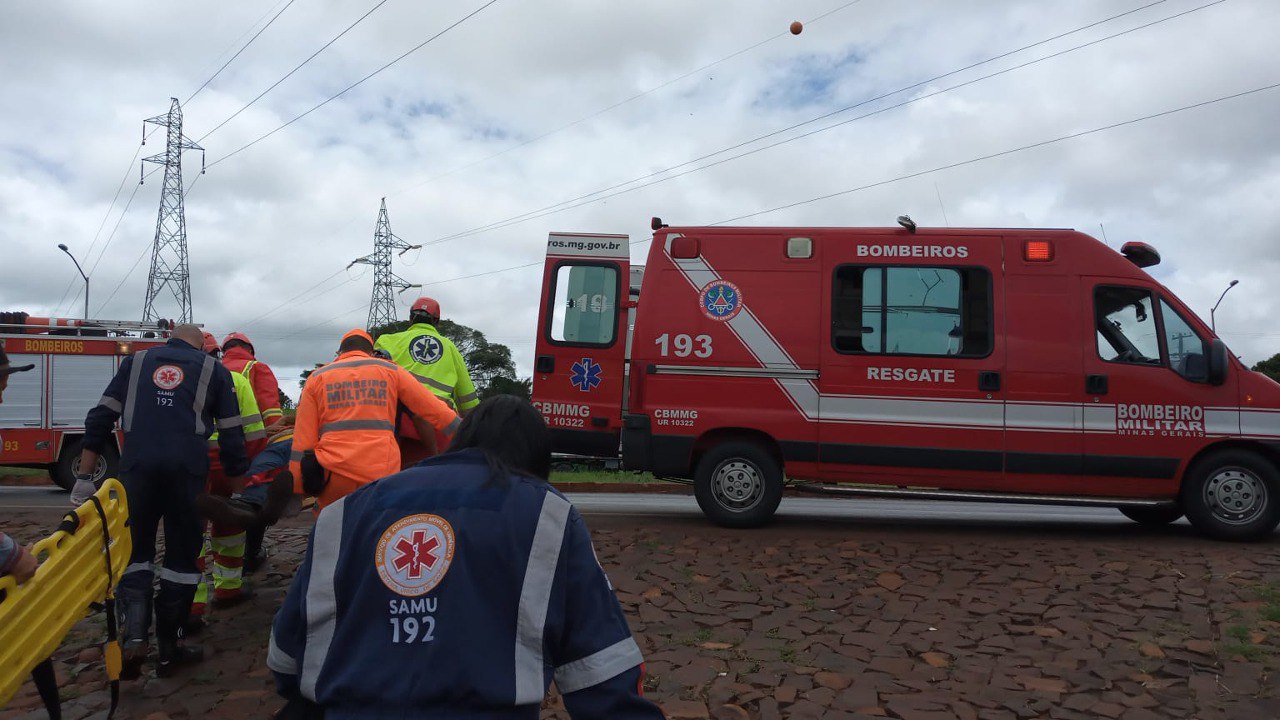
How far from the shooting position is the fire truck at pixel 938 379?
759cm

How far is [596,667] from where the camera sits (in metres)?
1.82

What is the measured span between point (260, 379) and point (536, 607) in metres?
5.22

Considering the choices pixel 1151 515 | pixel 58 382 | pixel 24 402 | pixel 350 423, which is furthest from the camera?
pixel 58 382

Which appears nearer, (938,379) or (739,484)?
(938,379)

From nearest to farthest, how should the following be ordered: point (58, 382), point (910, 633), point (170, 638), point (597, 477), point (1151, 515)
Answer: point (170, 638) → point (910, 633) → point (1151, 515) → point (597, 477) → point (58, 382)

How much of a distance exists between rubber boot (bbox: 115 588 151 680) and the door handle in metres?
7.17

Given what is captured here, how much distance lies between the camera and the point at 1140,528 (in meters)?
8.52

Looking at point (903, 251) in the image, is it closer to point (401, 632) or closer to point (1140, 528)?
point (1140, 528)

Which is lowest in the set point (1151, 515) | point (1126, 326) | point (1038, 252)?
point (1151, 515)

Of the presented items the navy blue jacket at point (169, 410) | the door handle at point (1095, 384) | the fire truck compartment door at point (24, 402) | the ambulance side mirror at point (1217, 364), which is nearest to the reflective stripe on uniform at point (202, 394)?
the navy blue jacket at point (169, 410)

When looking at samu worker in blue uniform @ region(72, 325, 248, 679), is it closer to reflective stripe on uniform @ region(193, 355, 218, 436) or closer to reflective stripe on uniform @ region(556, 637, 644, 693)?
reflective stripe on uniform @ region(193, 355, 218, 436)

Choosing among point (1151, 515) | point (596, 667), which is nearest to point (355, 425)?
point (596, 667)

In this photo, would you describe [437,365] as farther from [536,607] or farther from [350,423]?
[536,607]

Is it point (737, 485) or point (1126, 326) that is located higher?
point (1126, 326)
